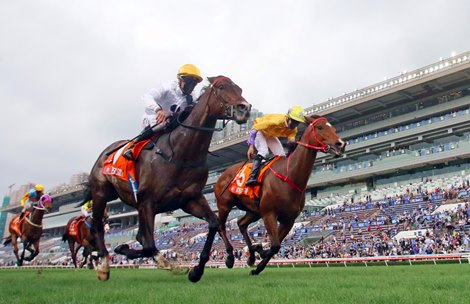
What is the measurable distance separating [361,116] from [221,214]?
42856 mm

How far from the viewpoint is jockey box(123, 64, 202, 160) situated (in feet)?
22.5

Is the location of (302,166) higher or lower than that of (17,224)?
higher

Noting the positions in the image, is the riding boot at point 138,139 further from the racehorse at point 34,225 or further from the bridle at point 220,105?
the racehorse at point 34,225

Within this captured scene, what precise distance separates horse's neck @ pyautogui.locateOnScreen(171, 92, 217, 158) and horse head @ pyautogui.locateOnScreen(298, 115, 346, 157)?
8.69ft

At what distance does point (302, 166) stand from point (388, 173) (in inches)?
1571

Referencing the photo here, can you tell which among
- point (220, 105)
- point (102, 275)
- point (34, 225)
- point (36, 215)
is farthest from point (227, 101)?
point (34, 225)

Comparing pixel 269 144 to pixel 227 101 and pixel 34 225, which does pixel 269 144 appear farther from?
pixel 34 225

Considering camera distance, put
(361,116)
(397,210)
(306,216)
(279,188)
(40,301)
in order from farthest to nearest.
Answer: (361,116)
(306,216)
(397,210)
(279,188)
(40,301)

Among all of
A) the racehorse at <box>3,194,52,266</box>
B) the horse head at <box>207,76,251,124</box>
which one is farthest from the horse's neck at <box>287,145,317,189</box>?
the racehorse at <box>3,194,52,266</box>

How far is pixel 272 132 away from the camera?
964cm

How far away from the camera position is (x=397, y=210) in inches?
1324

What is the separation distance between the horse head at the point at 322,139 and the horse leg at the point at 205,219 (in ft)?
9.54

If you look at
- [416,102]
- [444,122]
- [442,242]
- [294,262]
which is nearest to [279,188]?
[294,262]

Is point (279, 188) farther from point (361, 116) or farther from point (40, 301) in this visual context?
point (361, 116)
